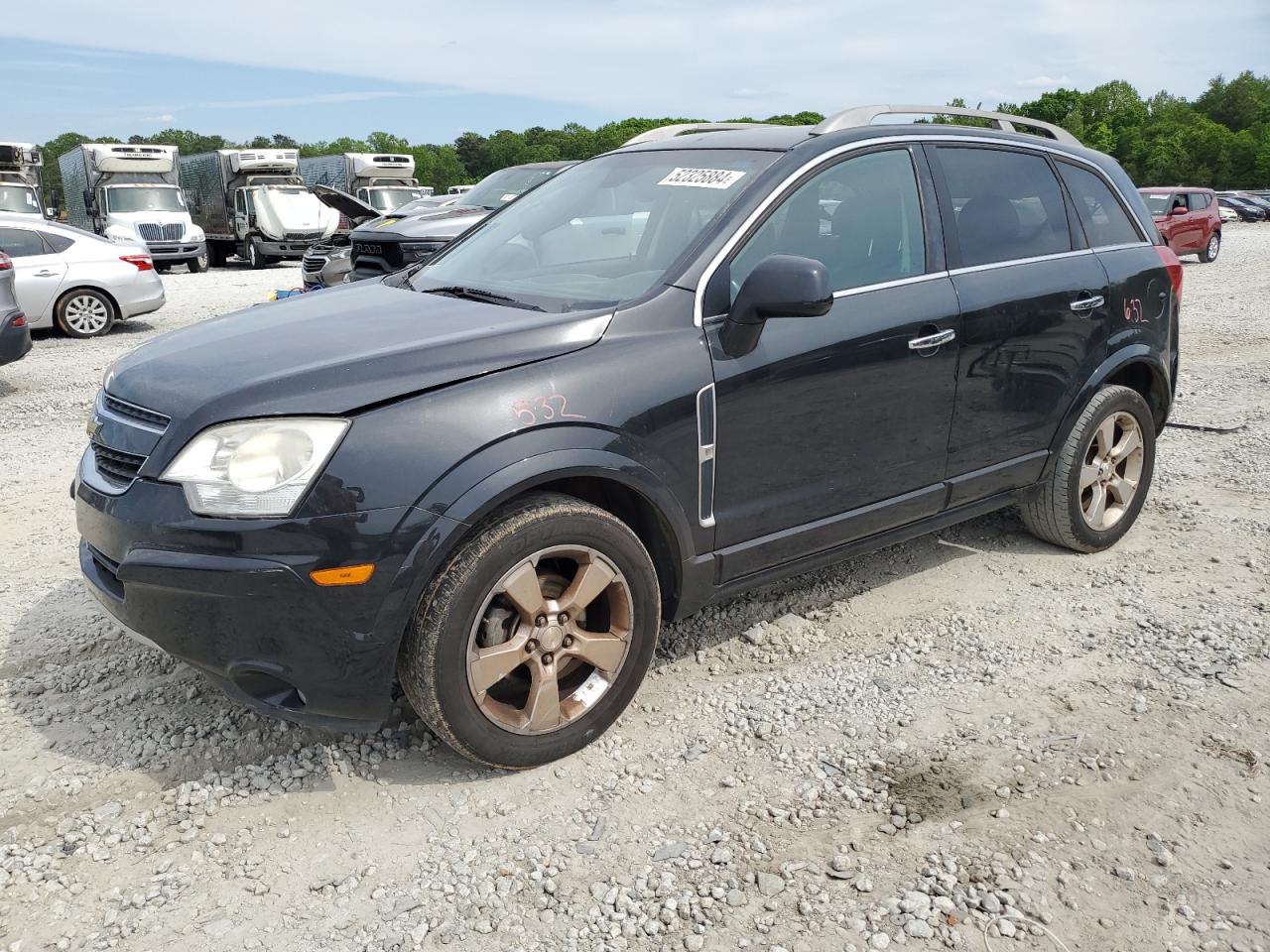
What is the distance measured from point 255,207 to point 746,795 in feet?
82.6

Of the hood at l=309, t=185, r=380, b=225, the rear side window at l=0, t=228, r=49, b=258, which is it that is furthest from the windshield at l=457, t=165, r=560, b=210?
the rear side window at l=0, t=228, r=49, b=258

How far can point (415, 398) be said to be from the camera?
2742mm

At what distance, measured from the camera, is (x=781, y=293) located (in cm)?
305

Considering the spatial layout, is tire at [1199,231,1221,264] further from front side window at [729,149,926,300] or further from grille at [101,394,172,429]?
grille at [101,394,172,429]

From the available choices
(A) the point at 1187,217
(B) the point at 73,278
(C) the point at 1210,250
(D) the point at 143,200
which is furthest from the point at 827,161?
(D) the point at 143,200

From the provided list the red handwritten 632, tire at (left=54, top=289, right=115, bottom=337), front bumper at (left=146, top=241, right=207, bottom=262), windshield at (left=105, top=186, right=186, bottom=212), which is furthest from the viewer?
windshield at (left=105, top=186, right=186, bottom=212)

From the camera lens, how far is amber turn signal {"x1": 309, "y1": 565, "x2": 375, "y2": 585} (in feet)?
8.57

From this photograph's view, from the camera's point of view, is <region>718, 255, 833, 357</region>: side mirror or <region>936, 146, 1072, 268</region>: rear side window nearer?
<region>718, 255, 833, 357</region>: side mirror

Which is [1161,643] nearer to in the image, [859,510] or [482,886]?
[859,510]

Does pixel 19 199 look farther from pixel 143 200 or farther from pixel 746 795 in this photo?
pixel 746 795

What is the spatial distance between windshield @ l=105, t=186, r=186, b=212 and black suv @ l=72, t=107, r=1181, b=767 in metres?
22.6

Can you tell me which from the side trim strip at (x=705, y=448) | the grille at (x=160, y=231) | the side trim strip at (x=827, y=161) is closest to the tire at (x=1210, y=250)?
the side trim strip at (x=827, y=161)

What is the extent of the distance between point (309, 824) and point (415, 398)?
124 cm

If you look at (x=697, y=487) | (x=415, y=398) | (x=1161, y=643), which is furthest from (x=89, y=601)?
(x=1161, y=643)
